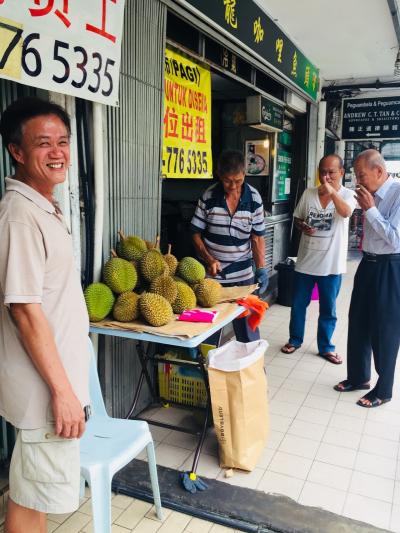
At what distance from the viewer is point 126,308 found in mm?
2328

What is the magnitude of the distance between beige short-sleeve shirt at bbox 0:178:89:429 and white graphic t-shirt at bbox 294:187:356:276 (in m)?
2.83

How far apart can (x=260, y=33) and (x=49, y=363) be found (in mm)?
3850

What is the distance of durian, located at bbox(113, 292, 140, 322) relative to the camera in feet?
7.63

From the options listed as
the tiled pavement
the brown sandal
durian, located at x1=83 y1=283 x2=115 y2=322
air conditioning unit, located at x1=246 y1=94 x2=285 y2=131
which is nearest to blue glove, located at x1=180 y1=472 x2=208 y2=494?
the tiled pavement

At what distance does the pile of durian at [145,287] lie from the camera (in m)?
2.31

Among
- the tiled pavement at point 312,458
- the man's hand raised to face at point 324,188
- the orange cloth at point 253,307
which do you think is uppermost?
the man's hand raised to face at point 324,188

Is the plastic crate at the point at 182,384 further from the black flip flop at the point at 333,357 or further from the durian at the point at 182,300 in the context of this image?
the black flip flop at the point at 333,357

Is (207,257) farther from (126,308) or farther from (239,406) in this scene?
(239,406)

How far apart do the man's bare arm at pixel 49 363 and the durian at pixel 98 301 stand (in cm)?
88

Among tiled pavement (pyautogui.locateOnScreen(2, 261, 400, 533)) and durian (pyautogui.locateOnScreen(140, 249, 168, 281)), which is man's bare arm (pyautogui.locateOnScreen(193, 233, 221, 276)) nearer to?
durian (pyautogui.locateOnScreen(140, 249, 168, 281))

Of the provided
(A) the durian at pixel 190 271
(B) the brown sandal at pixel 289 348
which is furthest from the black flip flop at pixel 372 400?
(A) the durian at pixel 190 271

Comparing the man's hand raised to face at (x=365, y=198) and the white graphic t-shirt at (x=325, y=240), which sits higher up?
the man's hand raised to face at (x=365, y=198)

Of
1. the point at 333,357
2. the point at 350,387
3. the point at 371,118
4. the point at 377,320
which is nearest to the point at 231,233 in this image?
→ the point at 377,320

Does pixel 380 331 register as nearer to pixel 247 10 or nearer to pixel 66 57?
pixel 66 57
